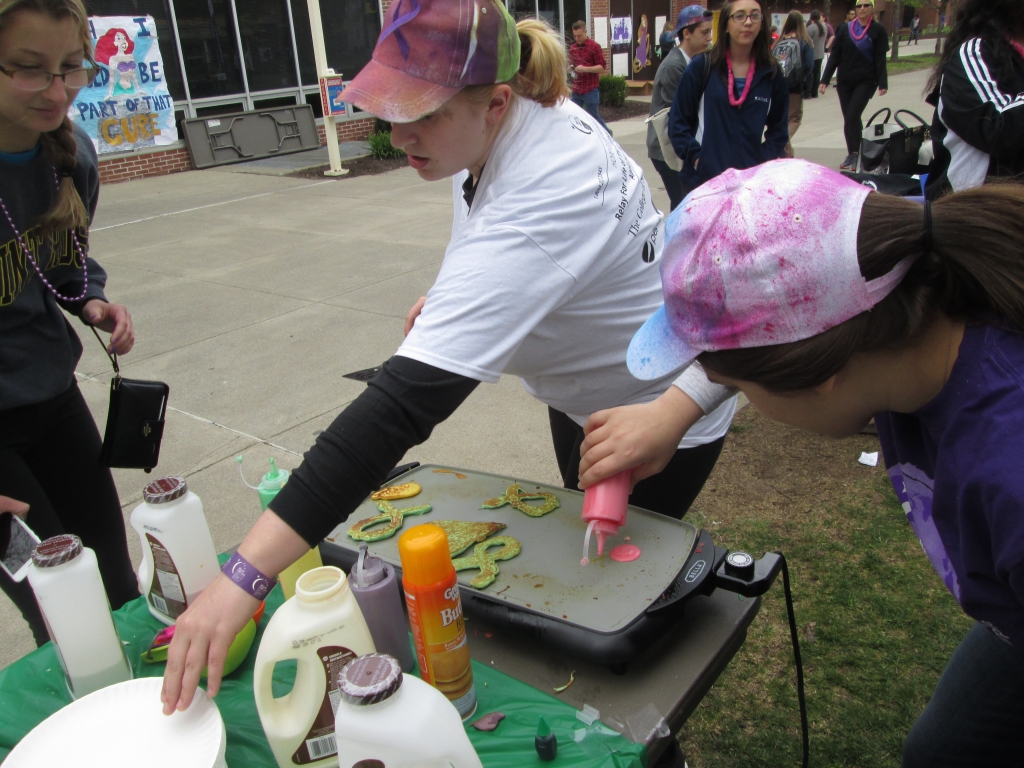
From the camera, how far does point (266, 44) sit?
11.4 metres

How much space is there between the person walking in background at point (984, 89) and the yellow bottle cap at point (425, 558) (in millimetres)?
2132

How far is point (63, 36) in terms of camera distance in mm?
1569

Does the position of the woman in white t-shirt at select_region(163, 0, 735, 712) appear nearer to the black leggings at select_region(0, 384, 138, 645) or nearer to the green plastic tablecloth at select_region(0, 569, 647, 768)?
the green plastic tablecloth at select_region(0, 569, 647, 768)

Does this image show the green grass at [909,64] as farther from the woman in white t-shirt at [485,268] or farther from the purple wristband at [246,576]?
the purple wristband at [246,576]

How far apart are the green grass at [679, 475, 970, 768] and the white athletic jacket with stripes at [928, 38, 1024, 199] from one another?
4.31 feet

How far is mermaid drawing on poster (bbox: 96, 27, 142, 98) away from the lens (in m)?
9.39

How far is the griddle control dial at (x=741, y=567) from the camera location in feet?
4.18

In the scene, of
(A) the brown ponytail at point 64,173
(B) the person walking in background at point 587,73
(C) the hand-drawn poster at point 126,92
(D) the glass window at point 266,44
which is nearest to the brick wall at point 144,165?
(C) the hand-drawn poster at point 126,92

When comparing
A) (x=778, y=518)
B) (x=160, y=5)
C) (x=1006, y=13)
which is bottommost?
(x=778, y=518)

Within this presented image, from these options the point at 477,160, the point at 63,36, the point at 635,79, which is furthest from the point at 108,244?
the point at 635,79

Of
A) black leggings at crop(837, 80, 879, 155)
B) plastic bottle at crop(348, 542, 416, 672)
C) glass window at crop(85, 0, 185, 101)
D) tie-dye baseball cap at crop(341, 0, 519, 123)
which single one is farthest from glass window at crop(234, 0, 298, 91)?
plastic bottle at crop(348, 542, 416, 672)

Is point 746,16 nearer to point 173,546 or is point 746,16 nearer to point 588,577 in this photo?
point 588,577

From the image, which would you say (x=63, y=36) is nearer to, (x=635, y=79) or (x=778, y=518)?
(x=778, y=518)

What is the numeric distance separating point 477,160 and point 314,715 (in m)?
0.93
